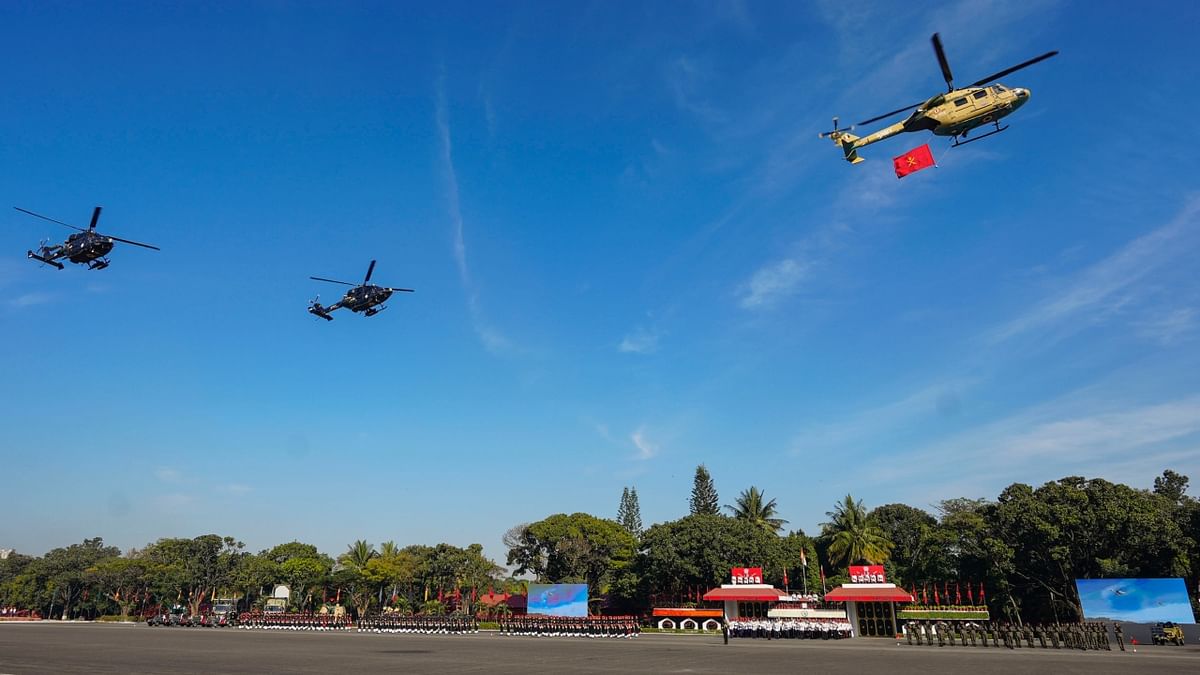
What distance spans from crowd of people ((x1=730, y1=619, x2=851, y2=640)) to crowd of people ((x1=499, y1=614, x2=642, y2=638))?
730 cm

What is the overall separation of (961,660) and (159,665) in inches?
1101

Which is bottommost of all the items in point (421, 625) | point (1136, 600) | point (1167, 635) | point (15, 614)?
point (15, 614)

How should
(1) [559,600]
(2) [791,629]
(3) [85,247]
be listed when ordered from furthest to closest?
1. (1) [559,600]
2. (2) [791,629]
3. (3) [85,247]

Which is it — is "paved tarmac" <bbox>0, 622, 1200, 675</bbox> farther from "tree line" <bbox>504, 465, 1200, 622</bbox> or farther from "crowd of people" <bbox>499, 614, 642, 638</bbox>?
"tree line" <bbox>504, 465, 1200, 622</bbox>

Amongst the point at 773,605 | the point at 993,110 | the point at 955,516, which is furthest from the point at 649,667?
the point at 955,516

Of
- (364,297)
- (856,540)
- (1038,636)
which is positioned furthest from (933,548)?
(364,297)

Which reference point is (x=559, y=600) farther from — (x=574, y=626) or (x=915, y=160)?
(x=915, y=160)

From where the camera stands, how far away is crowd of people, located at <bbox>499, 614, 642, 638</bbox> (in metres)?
45.3

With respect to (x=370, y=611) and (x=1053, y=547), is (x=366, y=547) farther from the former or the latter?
(x=1053, y=547)

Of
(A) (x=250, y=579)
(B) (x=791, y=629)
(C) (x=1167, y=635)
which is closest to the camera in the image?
(C) (x=1167, y=635)

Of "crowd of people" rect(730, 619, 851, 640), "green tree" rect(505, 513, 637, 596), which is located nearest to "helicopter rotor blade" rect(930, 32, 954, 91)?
"crowd of people" rect(730, 619, 851, 640)

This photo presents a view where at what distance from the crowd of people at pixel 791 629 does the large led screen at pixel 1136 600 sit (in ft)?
52.2

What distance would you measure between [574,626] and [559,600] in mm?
4699

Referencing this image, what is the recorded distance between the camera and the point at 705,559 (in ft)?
201
